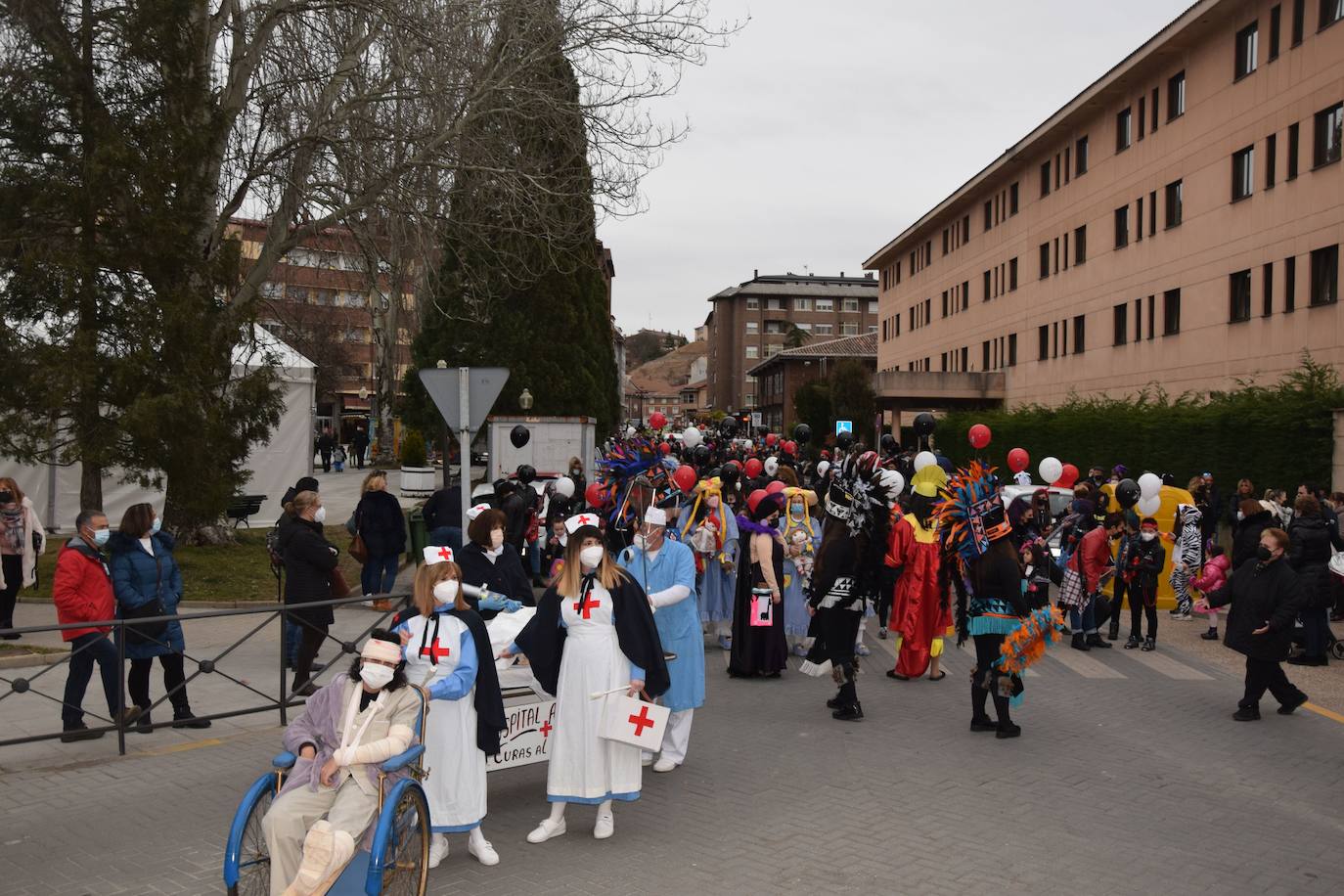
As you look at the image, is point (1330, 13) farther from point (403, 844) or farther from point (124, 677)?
point (403, 844)

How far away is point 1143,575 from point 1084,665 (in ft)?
4.71

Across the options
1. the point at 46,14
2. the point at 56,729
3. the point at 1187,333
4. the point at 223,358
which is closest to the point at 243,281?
the point at 223,358

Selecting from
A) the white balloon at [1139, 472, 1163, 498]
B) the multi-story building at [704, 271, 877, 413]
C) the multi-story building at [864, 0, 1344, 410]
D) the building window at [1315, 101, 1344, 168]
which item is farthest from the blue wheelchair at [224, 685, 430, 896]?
the multi-story building at [704, 271, 877, 413]

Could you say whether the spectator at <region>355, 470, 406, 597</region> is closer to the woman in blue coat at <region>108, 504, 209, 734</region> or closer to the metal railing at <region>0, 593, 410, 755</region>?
the metal railing at <region>0, 593, 410, 755</region>

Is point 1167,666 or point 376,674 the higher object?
point 376,674

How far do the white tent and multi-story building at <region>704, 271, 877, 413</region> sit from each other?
10657 centimetres

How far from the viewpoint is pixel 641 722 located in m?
6.25

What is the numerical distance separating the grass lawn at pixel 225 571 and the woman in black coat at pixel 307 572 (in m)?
5.52

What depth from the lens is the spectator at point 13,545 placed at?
11.7 meters

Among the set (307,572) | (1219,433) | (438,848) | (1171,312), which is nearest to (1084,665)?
(307,572)

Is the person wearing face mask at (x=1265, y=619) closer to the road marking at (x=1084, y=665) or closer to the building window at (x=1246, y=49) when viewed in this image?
the road marking at (x=1084, y=665)

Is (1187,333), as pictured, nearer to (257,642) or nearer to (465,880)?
(257,642)

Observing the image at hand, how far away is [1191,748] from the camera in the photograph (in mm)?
8500

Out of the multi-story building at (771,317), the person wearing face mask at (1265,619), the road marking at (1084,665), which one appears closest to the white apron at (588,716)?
→ the person wearing face mask at (1265,619)
